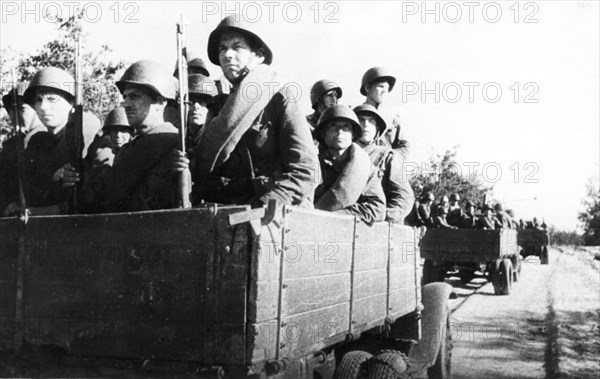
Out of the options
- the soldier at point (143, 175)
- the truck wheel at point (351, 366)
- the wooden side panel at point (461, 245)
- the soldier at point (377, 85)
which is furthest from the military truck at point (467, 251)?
the soldier at point (143, 175)

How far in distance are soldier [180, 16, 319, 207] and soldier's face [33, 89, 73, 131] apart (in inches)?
56.7

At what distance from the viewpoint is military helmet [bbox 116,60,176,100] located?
3.90m

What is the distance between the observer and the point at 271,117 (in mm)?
3762

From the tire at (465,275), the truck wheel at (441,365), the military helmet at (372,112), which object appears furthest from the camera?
the tire at (465,275)

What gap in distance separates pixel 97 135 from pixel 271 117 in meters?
1.70

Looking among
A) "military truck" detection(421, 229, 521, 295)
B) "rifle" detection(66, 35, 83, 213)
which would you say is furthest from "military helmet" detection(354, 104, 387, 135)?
"military truck" detection(421, 229, 521, 295)

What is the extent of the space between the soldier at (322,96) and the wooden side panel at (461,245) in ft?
27.6

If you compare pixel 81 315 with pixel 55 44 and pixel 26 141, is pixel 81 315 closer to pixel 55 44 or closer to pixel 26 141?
pixel 26 141

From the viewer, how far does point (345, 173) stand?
511cm

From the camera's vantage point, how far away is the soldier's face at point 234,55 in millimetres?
3900

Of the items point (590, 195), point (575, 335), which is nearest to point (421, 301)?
point (575, 335)

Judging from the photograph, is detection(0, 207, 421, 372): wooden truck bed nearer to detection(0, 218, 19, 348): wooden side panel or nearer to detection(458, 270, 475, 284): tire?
detection(0, 218, 19, 348): wooden side panel

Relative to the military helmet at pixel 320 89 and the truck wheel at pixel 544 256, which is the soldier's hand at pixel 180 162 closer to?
the military helmet at pixel 320 89

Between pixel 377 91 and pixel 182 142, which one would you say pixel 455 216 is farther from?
pixel 182 142
